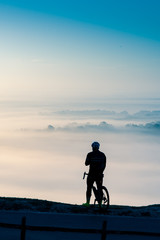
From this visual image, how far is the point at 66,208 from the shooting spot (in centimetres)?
1653

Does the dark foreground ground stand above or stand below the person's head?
below

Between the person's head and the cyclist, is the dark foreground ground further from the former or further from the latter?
the person's head

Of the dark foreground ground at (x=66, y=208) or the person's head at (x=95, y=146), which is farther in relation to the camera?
the person's head at (x=95, y=146)

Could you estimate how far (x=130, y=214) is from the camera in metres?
16.1

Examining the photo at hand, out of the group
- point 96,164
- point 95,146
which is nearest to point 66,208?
point 96,164

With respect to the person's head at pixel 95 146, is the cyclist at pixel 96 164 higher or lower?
lower

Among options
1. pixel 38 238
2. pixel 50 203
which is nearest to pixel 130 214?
pixel 50 203

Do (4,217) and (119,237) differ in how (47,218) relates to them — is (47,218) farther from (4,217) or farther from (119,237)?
(119,237)

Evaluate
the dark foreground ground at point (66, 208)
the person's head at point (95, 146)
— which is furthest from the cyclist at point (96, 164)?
the dark foreground ground at point (66, 208)

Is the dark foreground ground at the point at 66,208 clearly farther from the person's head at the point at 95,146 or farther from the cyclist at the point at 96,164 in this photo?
the person's head at the point at 95,146

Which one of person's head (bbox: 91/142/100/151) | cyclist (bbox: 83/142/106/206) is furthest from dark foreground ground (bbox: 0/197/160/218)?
person's head (bbox: 91/142/100/151)

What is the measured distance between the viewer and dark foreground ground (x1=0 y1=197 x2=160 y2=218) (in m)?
16.2

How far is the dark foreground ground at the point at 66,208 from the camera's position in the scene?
1623cm

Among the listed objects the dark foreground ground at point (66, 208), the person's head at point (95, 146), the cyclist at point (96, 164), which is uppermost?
the person's head at point (95, 146)
